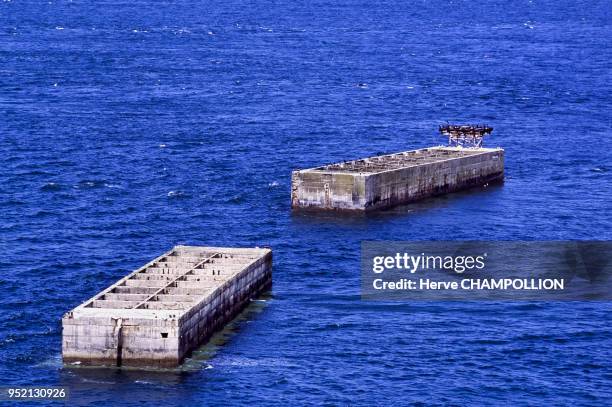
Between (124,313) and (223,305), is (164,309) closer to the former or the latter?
(124,313)

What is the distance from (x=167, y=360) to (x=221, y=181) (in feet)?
253

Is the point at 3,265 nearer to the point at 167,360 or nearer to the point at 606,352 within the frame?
the point at 167,360

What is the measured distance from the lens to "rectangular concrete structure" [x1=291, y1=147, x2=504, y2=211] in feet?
519

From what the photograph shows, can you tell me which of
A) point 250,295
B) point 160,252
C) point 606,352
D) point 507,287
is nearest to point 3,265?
point 160,252

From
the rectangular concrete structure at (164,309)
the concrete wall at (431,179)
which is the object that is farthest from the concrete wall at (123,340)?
the concrete wall at (431,179)

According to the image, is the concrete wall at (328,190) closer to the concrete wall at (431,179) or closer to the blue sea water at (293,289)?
the concrete wall at (431,179)

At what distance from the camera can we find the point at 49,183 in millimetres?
177875

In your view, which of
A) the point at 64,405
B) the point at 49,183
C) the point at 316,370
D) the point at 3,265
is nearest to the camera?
the point at 64,405

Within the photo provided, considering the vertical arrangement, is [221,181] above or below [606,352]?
above

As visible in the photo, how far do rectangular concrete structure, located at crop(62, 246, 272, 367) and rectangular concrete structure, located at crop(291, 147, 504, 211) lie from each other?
2986cm

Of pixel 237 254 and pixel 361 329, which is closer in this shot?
pixel 361 329

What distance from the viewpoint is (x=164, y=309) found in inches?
4309

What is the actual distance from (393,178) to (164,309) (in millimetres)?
57529

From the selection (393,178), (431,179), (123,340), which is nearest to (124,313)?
(123,340)
